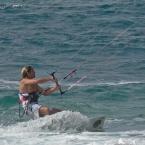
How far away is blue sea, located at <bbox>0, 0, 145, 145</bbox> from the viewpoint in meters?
20.0

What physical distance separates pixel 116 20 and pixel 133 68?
10.4 metres

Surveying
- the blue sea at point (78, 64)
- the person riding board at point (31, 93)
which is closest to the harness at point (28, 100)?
the person riding board at point (31, 93)

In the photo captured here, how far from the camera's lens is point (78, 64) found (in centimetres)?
3017

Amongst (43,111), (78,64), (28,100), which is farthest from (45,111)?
(78,64)

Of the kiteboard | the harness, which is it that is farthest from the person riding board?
the kiteboard

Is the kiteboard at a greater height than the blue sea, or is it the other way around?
the kiteboard

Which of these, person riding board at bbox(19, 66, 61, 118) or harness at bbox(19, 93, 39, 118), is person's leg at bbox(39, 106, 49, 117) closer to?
person riding board at bbox(19, 66, 61, 118)

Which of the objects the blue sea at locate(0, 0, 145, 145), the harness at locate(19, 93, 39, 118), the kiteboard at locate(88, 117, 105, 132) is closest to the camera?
the blue sea at locate(0, 0, 145, 145)

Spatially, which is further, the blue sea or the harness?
the harness

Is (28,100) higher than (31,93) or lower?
lower

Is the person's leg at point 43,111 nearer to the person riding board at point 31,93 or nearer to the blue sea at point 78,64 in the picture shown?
the person riding board at point 31,93

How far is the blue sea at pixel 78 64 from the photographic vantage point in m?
20.0

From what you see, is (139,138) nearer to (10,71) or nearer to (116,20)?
(10,71)

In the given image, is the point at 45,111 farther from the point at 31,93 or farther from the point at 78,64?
the point at 78,64
